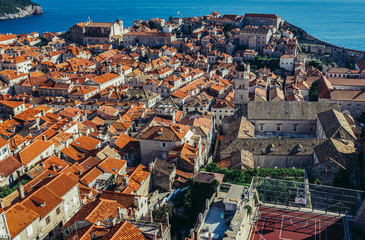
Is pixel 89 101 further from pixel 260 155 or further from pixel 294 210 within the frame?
pixel 294 210

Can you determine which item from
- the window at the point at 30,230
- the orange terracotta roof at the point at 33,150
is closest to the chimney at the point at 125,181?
the window at the point at 30,230

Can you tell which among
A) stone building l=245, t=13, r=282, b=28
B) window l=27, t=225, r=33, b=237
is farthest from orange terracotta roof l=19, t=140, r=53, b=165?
stone building l=245, t=13, r=282, b=28

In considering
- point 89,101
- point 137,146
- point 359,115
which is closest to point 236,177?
point 137,146

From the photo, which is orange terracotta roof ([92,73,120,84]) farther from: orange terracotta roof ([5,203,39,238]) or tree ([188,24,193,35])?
tree ([188,24,193,35])

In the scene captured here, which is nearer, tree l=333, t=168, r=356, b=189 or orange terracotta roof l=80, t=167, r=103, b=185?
orange terracotta roof l=80, t=167, r=103, b=185

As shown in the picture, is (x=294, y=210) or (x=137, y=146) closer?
(x=294, y=210)

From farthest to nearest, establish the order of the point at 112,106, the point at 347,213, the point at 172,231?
the point at 112,106 → the point at 172,231 → the point at 347,213

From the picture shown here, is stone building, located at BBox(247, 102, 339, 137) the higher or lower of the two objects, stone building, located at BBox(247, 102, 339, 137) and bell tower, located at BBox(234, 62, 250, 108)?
the lower

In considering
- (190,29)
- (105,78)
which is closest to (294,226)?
(105,78)
